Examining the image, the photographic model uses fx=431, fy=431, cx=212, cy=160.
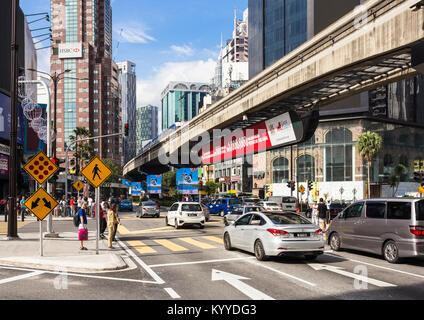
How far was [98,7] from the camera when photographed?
492ft

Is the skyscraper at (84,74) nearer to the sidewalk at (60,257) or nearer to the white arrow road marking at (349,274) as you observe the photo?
the sidewalk at (60,257)

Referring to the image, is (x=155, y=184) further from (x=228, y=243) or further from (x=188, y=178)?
(x=228, y=243)

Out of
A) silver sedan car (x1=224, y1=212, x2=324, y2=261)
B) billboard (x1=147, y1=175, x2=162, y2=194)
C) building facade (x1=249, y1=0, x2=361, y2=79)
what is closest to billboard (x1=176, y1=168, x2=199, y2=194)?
billboard (x1=147, y1=175, x2=162, y2=194)

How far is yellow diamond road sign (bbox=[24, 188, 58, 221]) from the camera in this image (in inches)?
534

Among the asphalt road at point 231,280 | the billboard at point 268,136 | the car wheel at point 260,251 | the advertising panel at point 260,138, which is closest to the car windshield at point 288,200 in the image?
the advertising panel at point 260,138

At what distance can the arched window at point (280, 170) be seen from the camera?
9000cm

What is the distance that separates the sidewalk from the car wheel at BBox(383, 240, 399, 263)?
25.1ft

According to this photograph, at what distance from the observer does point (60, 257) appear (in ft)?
43.7

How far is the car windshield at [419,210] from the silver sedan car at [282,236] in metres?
2.71

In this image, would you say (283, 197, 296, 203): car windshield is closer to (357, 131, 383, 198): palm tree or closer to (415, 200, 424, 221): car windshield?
(415, 200, 424, 221): car windshield

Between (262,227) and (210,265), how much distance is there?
80.5 inches

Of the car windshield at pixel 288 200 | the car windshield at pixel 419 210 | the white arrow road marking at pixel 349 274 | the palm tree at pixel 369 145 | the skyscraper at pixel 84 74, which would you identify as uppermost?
the skyscraper at pixel 84 74

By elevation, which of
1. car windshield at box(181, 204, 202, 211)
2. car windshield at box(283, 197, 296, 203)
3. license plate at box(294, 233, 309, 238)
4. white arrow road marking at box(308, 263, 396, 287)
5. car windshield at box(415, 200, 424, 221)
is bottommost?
car windshield at box(283, 197, 296, 203)
